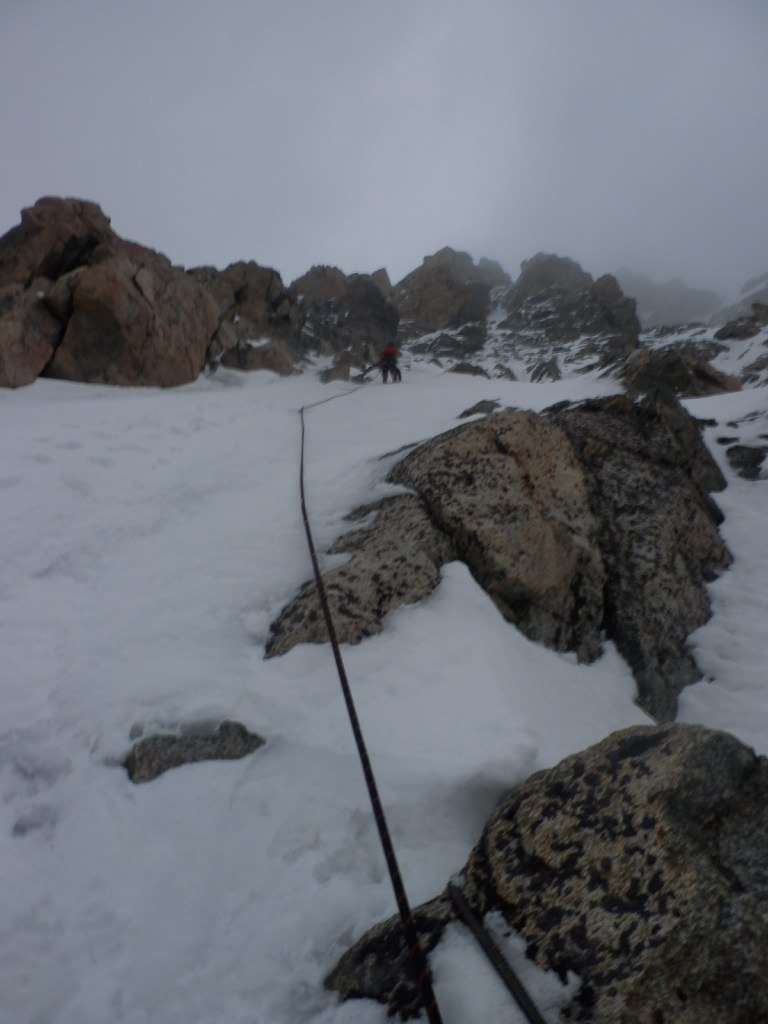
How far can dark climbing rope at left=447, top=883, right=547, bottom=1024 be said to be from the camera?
180 cm

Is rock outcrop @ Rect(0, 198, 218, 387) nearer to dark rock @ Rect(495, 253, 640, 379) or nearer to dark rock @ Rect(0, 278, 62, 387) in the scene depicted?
dark rock @ Rect(0, 278, 62, 387)

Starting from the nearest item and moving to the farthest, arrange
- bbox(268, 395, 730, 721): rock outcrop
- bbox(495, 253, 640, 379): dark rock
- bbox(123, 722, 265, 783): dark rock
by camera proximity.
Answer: bbox(123, 722, 265, 783): dark rock < bbox(268, 395, 730, 721): rock outcrop < bbox(495, 253, 640, 379): dark rock

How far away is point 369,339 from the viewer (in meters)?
35.3

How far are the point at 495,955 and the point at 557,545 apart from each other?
3848 mm

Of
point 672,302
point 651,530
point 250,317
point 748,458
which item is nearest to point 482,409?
point 748,458

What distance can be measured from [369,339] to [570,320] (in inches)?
1669

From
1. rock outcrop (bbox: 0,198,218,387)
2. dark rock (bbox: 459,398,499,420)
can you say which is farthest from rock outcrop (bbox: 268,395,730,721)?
rock outcrop (bbox: 0,198,218,387)

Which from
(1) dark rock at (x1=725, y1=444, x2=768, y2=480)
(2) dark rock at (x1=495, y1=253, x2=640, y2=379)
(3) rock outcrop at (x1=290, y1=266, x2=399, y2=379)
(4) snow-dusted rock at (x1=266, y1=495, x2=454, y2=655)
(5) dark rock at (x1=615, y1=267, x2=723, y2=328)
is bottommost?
(4) snow-dusted rock at (x1=266, y1=495, x2=454, y2=655)

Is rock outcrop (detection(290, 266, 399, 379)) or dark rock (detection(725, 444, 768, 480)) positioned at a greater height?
rock outcrop (detection(290, 266, 399, 379))

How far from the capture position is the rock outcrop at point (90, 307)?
508 inches

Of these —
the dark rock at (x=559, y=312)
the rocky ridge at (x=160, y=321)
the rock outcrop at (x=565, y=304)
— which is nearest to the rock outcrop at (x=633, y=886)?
the rocky ridge at (x=160, y=321)

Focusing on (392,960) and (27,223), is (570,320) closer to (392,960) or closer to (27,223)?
(27,223)

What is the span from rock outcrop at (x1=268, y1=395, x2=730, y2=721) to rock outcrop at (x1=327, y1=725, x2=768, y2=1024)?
2.06 metres

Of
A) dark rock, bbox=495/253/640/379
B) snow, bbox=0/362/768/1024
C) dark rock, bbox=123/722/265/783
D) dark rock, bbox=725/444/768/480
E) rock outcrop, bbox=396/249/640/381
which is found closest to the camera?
snow, bbox=0/362/768/1024
